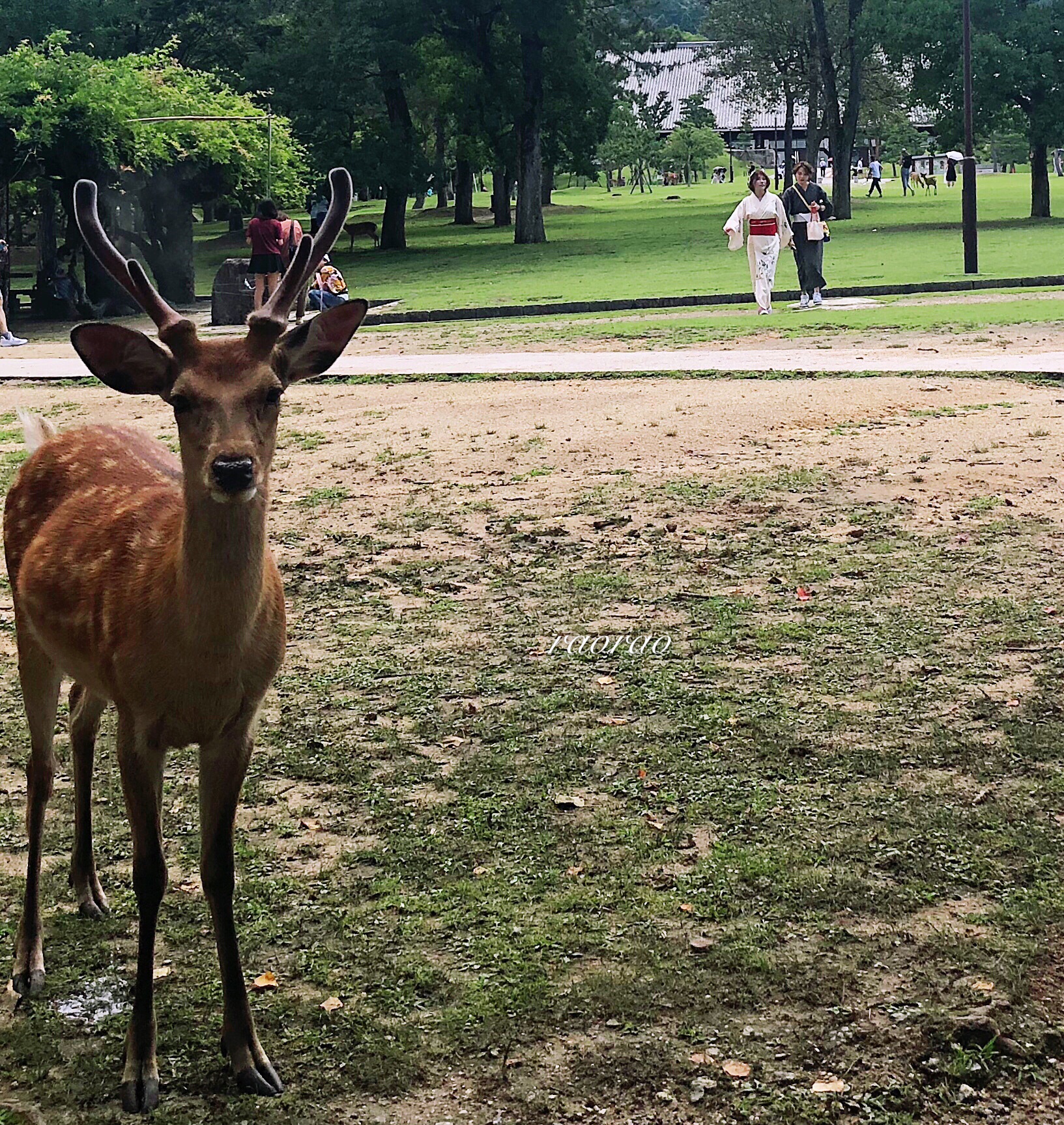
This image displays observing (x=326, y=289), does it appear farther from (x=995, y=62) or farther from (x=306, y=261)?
(x=995, y=62)

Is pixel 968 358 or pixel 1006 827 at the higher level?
pixel 968 358

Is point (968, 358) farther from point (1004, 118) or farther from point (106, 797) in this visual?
point (1004, 118)

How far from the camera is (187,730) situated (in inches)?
137

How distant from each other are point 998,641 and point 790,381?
21.1 feet

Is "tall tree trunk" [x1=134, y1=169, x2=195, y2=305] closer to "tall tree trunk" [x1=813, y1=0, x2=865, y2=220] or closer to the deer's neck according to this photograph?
"tall tree trunk" [x1=813, y1=0, x2=865, y2=220]

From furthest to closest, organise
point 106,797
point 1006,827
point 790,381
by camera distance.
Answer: point 790,381 → point 106,797 → point 1006,827

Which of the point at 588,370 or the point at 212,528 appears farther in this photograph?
the point at 588,370

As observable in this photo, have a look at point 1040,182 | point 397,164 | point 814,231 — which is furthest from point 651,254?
point 814,231

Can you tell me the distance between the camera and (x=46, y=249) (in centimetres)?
2606

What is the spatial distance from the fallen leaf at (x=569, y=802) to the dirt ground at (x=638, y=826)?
0.06 ft

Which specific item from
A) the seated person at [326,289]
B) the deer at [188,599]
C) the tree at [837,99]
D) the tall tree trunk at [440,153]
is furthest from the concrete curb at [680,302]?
the tall tree trunk at [440,153]

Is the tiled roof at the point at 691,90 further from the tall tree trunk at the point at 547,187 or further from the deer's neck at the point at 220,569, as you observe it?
the deer's neck at the point at 220,569

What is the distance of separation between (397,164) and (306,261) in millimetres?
33739

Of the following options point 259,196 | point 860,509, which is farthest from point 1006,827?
point 259,196
